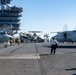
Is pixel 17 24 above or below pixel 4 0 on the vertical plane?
below

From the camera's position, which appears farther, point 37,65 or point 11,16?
point 11,16

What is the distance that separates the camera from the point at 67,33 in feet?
349

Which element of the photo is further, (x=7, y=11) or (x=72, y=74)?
(x=7, y=11)

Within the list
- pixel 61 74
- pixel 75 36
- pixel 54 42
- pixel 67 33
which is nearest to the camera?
pixel 61 74

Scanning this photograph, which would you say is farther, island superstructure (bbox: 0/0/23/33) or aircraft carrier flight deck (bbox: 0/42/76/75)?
island superstructure (bbox: 0/0/23/33)

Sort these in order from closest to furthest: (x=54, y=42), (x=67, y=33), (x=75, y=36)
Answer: (x=54, y=42) → (x=75, y=36) → (x=67, y=33)

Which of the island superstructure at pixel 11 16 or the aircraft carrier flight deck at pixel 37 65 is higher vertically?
the island superstructure at pixel 11 16

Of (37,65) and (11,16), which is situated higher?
(11,16)

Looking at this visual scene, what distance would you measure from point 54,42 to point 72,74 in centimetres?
1906

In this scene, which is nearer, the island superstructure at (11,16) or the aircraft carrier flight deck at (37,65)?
the aircraft carrier flight deck at (37,65)

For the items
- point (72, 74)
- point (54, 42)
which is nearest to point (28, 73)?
point (72, 74)

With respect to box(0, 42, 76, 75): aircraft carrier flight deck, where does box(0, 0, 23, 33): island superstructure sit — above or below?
above

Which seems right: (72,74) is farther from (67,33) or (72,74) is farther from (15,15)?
(15,15)

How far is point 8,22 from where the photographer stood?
176 m
